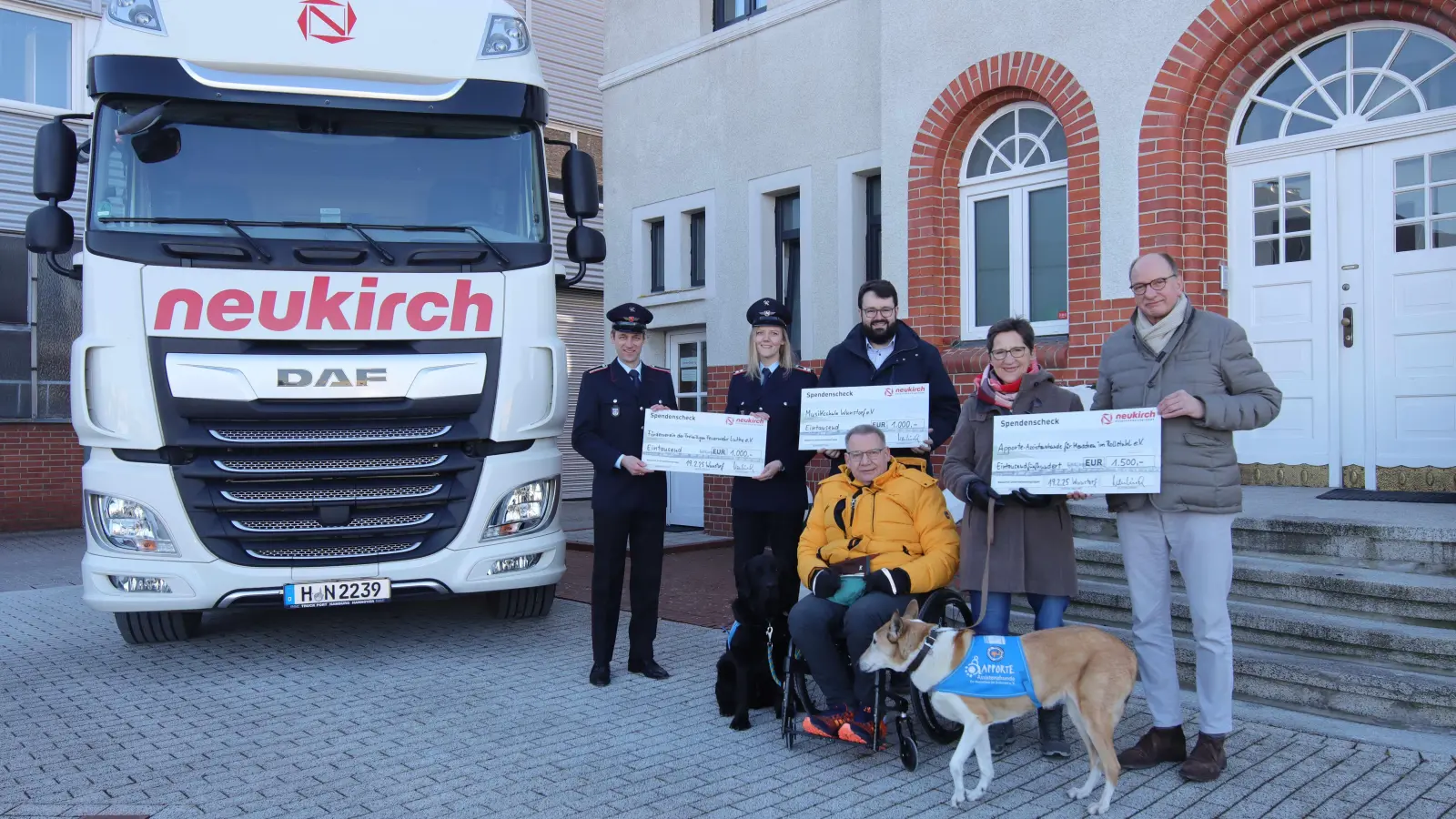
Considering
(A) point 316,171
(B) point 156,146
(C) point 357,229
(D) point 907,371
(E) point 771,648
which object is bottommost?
(E) point 771,648

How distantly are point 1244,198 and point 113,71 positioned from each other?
279 inches

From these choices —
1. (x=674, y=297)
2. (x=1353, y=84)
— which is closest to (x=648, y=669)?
(x=1353, y=84)

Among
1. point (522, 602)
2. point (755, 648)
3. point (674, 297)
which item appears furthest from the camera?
point (674, 297)

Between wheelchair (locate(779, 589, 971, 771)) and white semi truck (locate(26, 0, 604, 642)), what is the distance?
2221 millimetres

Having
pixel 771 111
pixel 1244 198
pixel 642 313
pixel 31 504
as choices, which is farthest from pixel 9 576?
pixel 1244 198

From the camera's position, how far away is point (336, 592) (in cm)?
586

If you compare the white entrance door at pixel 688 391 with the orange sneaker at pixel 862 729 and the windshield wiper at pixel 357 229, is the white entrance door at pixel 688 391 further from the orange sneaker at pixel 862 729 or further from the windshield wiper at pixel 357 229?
the orange sneaker at pixel 862 729

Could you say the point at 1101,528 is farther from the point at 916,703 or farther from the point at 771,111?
the point at 771,111

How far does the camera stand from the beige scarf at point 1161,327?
4172mm

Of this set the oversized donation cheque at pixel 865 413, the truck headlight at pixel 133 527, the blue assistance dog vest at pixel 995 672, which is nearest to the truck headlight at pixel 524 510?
the truck headlight at pixel 133 527

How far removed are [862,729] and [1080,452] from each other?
1.47 m

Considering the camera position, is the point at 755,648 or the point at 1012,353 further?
the point at 755,648

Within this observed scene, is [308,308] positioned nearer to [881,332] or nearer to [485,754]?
[485,754]

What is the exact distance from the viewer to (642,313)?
234 inches
